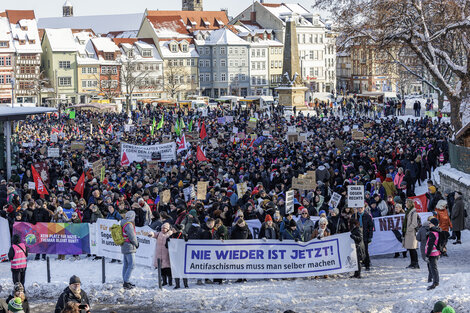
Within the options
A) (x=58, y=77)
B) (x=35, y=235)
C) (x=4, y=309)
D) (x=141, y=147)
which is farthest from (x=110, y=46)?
(x=4, y=309)

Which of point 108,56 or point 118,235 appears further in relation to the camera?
point 108,56

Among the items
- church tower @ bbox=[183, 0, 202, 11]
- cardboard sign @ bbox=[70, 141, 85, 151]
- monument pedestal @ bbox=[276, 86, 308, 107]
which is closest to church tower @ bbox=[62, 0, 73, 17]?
church tower @ bbox=[183, 0, 202, 11]

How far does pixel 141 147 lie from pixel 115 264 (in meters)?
11.0

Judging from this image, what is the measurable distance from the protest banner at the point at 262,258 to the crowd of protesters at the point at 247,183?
0.66 ft

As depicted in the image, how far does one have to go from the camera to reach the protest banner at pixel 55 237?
17.1 meters

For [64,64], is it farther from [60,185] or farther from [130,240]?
[130,240]

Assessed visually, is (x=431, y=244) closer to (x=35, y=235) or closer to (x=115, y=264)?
(x=115, y=264)

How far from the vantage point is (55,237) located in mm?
17172

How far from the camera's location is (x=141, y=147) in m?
27.5

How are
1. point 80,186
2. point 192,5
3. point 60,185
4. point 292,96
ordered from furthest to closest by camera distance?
point 192,5 → point 292,96 → point 60,185 → point 80,186

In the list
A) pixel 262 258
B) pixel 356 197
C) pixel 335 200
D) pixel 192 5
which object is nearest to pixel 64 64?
pixel 192 5

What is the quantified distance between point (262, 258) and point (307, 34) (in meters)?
94.8

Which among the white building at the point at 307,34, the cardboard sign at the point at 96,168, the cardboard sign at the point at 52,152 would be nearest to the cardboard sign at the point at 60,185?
the cardboard sign at the point at 96,168

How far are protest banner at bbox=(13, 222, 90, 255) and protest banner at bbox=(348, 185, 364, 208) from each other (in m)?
5.41
